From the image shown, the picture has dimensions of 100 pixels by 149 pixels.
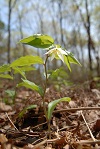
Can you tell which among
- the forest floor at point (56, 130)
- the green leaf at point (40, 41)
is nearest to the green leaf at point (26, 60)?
the green leaf at point (40, 41)

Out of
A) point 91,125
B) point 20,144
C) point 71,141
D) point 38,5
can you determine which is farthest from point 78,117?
point 38,5

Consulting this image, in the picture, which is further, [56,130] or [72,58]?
[56,130]

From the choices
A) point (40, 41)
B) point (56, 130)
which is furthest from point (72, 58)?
point (56, 130)

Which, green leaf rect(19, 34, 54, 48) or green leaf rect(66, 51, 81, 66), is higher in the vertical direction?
green leaf rect(19, 34, 54, 48)

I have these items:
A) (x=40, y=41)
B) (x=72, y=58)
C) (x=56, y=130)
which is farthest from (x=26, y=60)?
(x=56, y=130)

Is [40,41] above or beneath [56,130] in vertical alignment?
above

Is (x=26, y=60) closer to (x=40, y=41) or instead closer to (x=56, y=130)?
(x=40, y=41)

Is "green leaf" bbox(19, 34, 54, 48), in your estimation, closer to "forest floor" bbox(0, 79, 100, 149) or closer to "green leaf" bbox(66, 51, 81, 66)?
"green leaf" bbox(66, 51, 81, 66)

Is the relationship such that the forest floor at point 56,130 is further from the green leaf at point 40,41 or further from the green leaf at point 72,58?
the green leaf at point 40,41

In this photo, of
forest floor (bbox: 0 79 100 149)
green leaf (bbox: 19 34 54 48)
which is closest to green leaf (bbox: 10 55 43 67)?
green leaf (bbox: 19 34 54 48)

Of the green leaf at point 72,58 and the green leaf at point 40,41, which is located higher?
the green leaf at point 40,41

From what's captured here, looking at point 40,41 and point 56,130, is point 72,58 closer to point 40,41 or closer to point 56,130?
point 40,41

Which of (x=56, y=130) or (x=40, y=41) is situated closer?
(x=40, y=41)
